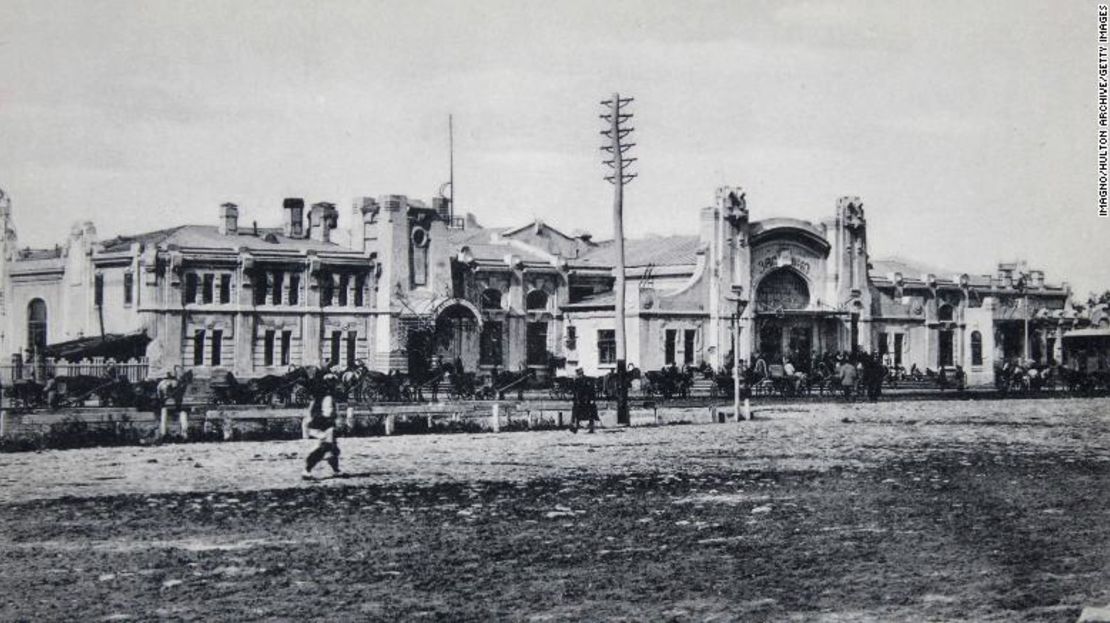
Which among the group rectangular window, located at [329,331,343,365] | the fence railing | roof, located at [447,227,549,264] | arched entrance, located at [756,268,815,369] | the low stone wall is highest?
roof, located at [447,227,549,264]

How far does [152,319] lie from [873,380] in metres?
22.8

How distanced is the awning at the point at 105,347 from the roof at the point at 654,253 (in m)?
25.8

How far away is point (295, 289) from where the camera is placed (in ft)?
147

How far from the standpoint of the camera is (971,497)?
1438 centimetres

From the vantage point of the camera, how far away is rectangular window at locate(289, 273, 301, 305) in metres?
44.6

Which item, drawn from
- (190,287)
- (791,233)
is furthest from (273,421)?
(791,233)

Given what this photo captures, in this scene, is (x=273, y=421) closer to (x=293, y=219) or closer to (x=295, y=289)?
(x=295, y=289)

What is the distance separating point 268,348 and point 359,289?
15.4ft

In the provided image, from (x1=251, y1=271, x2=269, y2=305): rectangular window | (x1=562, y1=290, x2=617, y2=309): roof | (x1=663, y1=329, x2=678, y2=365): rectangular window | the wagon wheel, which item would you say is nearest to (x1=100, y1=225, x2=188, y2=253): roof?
(x1=251, y1=271, x2=269, y2=305): rectangular window

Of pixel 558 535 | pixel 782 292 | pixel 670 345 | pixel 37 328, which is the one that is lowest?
pixel 558 535

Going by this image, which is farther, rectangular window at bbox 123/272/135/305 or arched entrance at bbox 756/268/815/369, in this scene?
arched entrance at bbox 756/268/815/369

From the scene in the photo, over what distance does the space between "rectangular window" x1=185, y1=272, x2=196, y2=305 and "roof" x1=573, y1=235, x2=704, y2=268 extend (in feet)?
64.4

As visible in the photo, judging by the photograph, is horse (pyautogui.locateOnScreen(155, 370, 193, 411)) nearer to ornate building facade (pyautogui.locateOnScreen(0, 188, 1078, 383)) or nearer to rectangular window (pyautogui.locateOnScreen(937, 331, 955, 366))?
ornate building facade (pyautogui.locateOnScreen(0, 188, 1078, 383))

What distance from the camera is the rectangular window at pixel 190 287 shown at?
4047 centimetres
